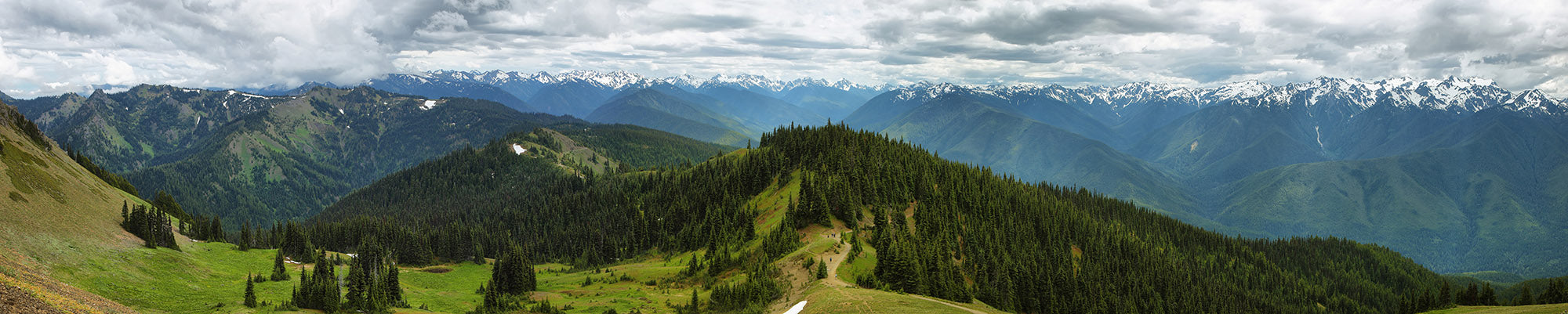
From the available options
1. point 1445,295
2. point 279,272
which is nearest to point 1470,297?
point 1445,295

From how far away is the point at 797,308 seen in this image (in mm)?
76000

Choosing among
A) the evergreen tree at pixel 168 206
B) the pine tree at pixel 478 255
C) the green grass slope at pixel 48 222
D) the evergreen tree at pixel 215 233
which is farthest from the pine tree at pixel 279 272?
the evergreen tree at pixel 168 206

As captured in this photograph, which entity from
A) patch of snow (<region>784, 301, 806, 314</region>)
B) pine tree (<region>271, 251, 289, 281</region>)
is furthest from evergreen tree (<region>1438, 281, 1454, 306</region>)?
pine tree (<region>271, 251, 289, 281</region>)

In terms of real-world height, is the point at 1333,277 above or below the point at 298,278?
below

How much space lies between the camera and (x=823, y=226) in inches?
4690

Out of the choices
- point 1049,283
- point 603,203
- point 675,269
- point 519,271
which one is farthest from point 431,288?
point 1049,283

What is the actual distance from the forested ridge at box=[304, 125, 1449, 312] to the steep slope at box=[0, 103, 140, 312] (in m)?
46.9

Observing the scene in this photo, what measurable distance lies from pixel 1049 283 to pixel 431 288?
10387cm

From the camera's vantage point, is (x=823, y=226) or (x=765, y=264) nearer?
(x=765, y=264)

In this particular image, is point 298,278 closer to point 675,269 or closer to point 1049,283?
point 675,269

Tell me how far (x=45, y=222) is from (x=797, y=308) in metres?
93.0

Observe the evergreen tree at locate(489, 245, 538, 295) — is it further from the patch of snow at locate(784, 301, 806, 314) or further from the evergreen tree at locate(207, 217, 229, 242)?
the evergreen tree at locate(207, 217, 229, 242)

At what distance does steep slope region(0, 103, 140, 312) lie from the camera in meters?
52.8

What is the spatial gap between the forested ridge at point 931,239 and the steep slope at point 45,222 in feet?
154
